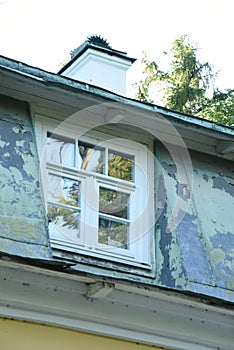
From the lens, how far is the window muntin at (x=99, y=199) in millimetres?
8016

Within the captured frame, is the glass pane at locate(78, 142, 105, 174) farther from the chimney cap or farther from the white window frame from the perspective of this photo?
the chimney cap

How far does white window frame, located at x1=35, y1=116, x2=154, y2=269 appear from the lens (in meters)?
8.01

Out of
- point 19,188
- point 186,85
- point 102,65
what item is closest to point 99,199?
point 19,188

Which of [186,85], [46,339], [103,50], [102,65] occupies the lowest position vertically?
[46,339]

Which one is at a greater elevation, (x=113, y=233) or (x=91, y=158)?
(x=91, y=158)

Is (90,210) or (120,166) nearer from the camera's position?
(90,210)

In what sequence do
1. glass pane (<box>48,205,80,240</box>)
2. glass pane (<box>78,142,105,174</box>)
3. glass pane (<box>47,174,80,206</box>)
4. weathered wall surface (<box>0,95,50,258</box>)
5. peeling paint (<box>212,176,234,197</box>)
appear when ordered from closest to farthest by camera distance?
1. weathered wall surface (<box>0,95,50,258</box>)
2. glass pane (<box>48,205,80,240</box>)
3. glass pane (<box>47,174,80,206</box>)
4. glass pane (<box>78,142,105,174</box>)
5. peeling paint (<box>212,176,234,197</box>)

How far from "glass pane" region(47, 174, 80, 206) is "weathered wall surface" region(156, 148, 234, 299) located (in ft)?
2.62

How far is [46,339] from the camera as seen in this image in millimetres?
7172

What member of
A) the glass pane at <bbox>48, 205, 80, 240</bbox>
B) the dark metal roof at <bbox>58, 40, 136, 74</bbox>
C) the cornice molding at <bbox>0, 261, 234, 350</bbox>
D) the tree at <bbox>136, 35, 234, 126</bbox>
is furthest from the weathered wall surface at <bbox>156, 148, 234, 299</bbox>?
the tree at <bbox>136, 35, 234, 126</bbox>

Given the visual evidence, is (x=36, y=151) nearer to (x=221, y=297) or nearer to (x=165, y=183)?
(x=165, y=183)

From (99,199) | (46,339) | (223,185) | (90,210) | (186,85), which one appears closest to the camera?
(46,339)

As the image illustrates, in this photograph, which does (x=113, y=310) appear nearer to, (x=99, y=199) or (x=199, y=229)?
(x=99, y=199)

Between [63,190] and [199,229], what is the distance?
4.14 ft
